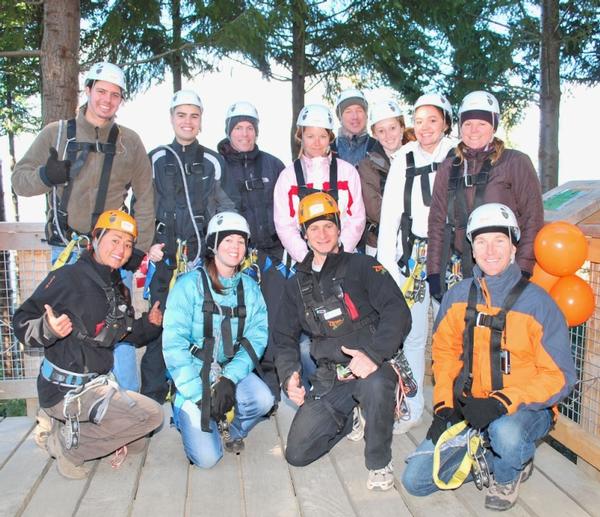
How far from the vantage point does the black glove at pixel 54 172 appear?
173 inches

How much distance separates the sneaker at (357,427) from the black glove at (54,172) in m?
2.73

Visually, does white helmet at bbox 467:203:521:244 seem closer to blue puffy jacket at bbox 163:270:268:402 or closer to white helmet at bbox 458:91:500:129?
white helmet at bbox 458:91:500:129

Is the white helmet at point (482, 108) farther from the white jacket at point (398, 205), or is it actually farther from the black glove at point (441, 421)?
the black glove at point (441, 421)

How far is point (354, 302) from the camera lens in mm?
4277

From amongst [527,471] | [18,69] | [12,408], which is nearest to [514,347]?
[527,471]

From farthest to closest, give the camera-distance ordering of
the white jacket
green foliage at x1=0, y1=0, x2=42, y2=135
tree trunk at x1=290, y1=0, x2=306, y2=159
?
1. tree trunk at x1=290, y1=0, x2=306, y2=159
2. green foliage at x1=0, y1=0, x2=42, y2=135
3. the white jacket

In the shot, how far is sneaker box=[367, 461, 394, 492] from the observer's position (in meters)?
3.88

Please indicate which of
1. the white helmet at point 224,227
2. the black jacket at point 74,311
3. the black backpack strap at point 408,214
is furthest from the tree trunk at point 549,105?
the black jacket at point 74,311

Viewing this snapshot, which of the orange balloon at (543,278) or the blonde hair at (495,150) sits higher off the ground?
the blonde hair at (495,150)

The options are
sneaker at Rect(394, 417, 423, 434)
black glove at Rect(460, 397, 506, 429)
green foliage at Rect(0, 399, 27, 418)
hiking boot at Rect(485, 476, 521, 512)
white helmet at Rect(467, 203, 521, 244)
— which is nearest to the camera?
black glove at Rect(460, 397, 506, 429)

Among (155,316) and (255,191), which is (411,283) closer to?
(255,191)

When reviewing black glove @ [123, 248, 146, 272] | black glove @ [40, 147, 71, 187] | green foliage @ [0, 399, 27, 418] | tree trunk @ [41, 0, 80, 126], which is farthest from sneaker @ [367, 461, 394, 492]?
green foliage @ [0, 399, 27, 418]

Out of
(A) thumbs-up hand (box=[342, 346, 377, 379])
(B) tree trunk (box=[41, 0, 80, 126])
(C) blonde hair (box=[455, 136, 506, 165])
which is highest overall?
(B) tree trunk (box=[41, 0, 80, 126])

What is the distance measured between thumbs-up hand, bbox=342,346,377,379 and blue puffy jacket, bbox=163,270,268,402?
81 centimetres
